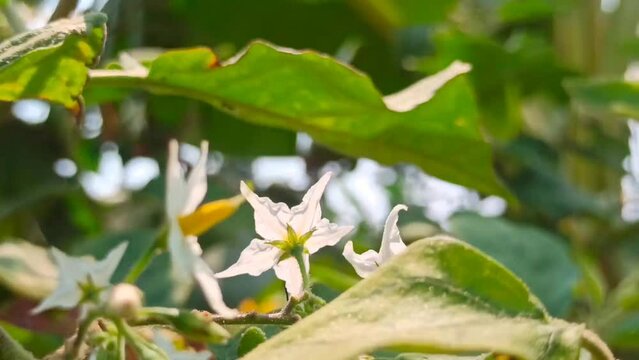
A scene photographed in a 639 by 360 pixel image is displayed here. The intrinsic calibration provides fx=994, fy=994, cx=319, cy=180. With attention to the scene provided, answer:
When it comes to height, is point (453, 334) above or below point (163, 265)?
above

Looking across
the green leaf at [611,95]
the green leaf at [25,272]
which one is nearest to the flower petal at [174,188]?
the green leaf at [25,272]

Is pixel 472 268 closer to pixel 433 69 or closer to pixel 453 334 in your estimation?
pixel 453 334

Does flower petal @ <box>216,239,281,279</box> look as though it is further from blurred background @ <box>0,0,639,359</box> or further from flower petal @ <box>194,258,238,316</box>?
blurred background @ <box>0,0,639,359</box>

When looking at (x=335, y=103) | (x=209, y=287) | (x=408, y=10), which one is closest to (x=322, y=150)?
(x=408, y=10)

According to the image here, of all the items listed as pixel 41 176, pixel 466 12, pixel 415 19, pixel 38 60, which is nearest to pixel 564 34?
pixel 466 12

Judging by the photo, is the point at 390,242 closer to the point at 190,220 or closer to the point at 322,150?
the point at 190,220
